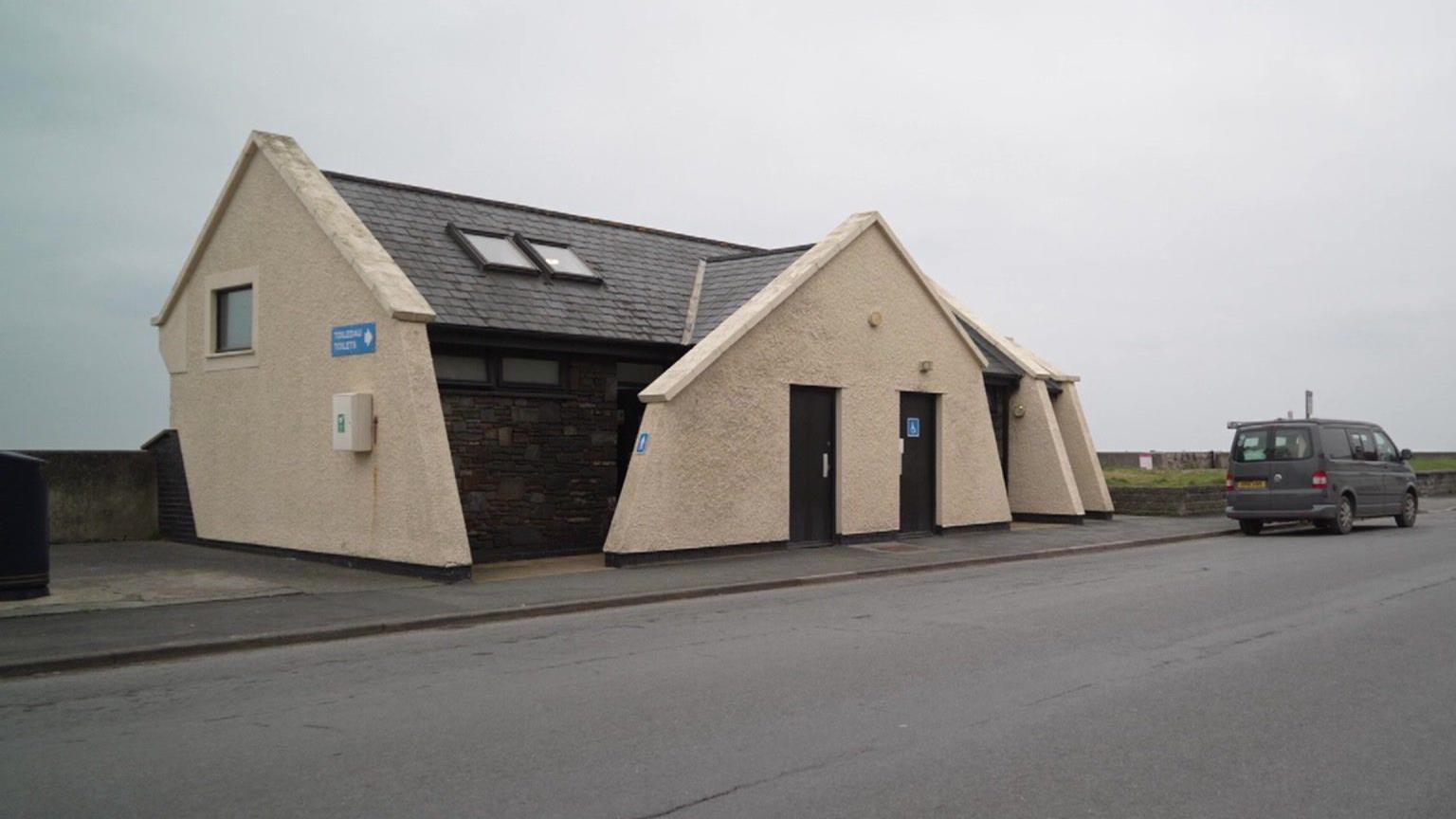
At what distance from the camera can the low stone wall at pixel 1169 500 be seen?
1028 inches

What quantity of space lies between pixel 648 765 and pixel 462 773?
0.93 m

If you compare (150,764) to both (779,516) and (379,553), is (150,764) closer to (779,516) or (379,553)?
(379,553)

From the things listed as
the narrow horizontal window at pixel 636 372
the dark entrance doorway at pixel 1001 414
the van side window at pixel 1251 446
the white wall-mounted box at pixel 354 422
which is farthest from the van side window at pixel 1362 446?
the white wall-mounted box at pixel 354 422

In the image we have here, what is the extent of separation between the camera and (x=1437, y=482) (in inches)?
1452

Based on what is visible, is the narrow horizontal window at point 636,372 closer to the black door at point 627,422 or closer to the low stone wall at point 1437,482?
the black door at point 627,422

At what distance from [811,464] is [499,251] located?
18.5 ft

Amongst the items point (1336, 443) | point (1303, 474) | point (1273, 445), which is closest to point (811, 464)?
Answer: point (1273, 445)

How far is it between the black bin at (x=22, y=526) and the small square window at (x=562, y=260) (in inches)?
312

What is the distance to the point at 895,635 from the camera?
34.6 feet

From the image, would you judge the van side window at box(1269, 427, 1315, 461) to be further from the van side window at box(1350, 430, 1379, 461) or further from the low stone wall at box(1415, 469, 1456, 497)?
the low stone wall at box(1415, 469, 1456, 497)

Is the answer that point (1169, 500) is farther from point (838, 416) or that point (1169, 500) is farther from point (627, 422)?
point (627, 422)

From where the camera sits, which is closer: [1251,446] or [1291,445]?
[1291,445]

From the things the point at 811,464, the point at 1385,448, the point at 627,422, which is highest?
the point at 627,422

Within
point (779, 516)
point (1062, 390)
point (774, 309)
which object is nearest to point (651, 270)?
point (774, 309)
